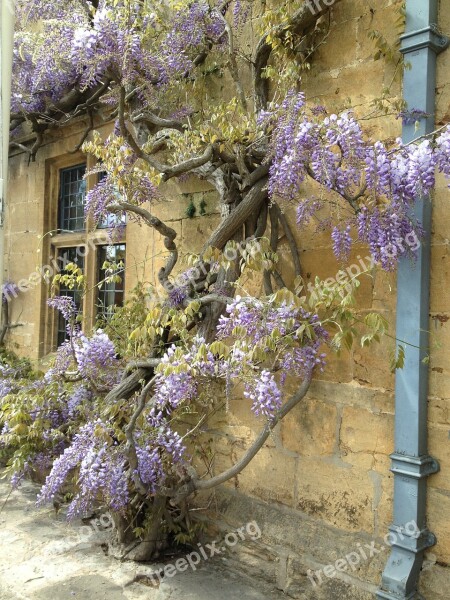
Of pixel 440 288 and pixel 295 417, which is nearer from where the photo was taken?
pixel 440 288

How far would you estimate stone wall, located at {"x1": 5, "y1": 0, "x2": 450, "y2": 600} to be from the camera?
260 cm

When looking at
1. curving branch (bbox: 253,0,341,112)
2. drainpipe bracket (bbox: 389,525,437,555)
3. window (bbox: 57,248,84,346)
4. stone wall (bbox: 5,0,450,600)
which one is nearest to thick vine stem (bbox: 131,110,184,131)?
curving branch (bbox: 253,0,341,112)

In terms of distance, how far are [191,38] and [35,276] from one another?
3.00 m

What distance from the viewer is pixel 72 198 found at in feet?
18.4

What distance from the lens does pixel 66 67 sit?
15.9ft

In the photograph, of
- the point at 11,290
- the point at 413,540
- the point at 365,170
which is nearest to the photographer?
the point at 365,170

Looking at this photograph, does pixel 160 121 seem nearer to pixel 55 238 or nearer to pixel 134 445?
pixel 134 445

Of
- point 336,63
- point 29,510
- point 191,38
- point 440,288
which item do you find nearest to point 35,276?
point 29,510

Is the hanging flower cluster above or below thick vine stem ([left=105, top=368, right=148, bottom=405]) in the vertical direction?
above

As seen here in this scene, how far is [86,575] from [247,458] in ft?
3.70

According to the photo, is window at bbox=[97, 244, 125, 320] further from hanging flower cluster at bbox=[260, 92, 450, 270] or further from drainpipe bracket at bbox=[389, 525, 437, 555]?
drainpipe bracket at bbox=[389, 525, 437, 555]

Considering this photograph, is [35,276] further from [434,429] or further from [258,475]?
[434,429]

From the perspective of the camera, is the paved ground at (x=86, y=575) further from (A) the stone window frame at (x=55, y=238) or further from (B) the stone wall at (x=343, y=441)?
(A) the stone window frame at (x=55, y=238)

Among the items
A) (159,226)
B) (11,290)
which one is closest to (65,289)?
(11,290)
